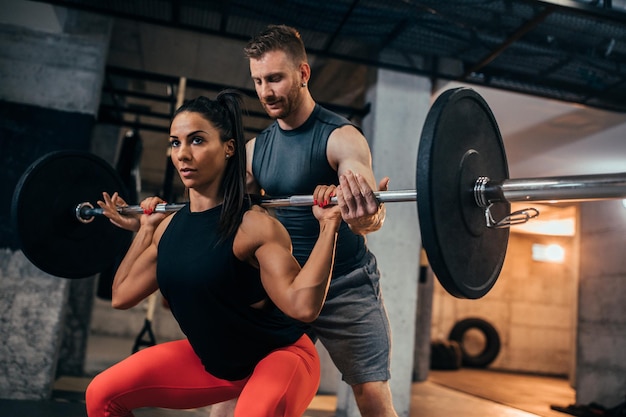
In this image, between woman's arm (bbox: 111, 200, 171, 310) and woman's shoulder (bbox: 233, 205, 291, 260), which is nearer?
woman's shoulder (bbox: 233, 205, 291, 260)

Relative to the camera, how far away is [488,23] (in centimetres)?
427

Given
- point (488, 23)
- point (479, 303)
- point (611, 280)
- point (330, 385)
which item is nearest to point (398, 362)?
point (330, 385)

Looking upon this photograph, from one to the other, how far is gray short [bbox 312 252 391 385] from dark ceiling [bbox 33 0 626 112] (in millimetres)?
2469

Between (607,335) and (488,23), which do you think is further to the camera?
(607,335)

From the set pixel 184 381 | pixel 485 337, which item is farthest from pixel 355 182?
pixel 485 337

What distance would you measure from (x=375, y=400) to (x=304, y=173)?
0.91 metres

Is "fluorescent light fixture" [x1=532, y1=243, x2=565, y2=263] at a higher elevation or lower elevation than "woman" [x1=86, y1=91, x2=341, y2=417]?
higher

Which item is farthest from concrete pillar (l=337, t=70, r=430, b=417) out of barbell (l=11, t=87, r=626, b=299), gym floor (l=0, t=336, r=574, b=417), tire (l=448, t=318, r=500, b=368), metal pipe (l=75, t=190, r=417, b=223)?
tire (l=448, t=318, r=500, b=368)

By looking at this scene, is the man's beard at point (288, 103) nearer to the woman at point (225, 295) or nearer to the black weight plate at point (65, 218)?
the woman at point (225, 295)

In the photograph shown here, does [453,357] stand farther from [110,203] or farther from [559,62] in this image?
[110,203]

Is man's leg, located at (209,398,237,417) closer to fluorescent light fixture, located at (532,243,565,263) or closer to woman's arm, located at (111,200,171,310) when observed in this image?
woman's arm, located at (111,200,171,310)

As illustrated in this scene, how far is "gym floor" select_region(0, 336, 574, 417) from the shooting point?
4062 mm

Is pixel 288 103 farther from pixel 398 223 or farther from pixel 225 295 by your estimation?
pixel 398 223

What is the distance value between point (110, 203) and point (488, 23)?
3109mm
